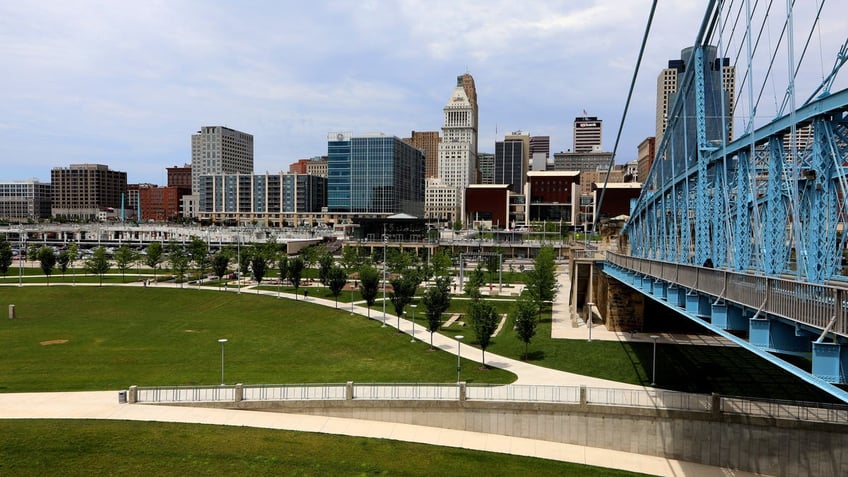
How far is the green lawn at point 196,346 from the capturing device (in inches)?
1277

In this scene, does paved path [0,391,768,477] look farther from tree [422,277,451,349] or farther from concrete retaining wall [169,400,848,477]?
tree [422,277,451,349]

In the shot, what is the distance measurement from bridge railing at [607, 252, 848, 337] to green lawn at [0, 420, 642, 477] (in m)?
8.89

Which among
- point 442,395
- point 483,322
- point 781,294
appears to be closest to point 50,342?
point 442,395

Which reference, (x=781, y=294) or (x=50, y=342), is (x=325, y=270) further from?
(x=781, y=294)

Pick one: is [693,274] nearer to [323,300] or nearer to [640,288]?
[640,288]

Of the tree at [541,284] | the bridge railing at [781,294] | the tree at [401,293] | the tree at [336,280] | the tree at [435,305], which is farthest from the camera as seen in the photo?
the tree at [336,280]

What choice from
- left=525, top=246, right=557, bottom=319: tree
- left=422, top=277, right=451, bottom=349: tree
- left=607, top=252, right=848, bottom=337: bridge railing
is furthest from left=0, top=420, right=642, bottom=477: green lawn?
left=525, top=246, right=557, bottom=319: tree

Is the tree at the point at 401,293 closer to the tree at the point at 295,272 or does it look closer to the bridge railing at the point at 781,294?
the tree at the point at 295,272

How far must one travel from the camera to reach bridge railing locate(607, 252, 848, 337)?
12.4 m

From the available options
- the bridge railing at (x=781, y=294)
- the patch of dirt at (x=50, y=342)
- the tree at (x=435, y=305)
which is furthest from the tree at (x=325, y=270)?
the bridge railing at (x=781, y=294)

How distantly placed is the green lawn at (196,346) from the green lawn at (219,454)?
25.4 ft

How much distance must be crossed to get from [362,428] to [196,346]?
20213 mm

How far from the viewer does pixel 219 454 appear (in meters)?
21.5

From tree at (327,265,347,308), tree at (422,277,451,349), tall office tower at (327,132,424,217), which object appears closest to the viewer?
tree at (422,277,451,349)
